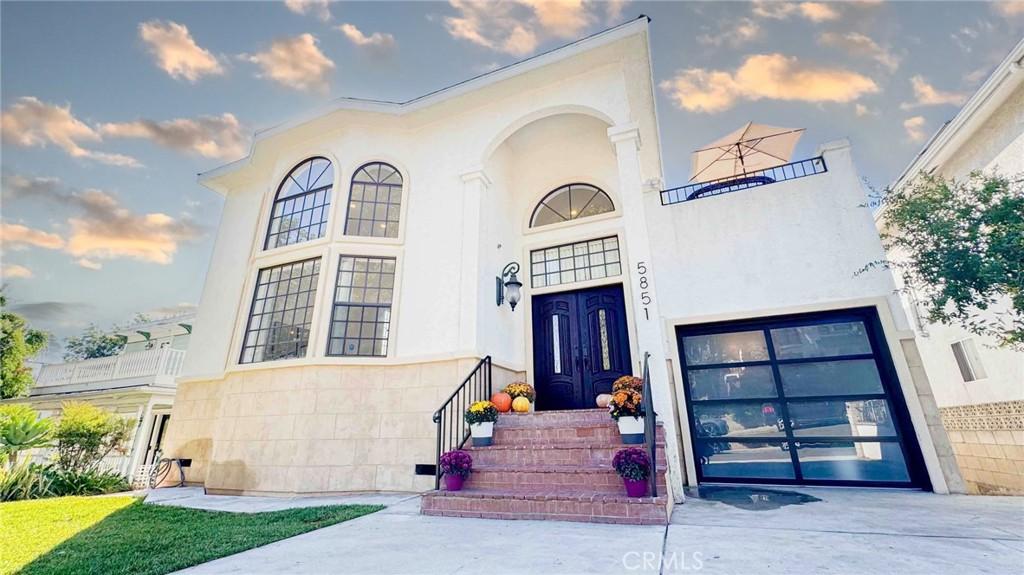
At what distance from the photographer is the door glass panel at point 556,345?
20.8 feet

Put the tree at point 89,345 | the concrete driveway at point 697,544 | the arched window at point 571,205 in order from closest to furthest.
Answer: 1. the concrete driveway at point 697,544
2. the arched window at point 571,205
3. the tree at point 89,345

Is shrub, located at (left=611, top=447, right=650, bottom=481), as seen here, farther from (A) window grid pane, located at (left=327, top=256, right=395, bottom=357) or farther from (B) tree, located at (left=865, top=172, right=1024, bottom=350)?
(A) window grid pane, located at (left=327, top=256, right=395, bottom=357)

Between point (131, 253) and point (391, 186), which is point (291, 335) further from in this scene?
point (131, 253)

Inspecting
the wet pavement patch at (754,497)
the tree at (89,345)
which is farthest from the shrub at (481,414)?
the tree at (89,345)

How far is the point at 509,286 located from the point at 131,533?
4935mm

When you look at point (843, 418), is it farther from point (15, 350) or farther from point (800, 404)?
point (15, 350)

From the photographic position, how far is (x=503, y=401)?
5.30 meters

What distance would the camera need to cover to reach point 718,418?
17.1 feet

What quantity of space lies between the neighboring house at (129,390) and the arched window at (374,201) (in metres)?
7.53

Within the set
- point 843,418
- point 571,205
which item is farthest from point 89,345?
point 843,418

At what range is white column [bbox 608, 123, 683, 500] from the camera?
4.10 m

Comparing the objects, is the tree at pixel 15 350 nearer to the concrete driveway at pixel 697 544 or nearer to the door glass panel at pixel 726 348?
the concrete driveway at pixel 697 544

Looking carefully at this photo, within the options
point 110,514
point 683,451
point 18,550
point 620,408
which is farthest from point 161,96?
point 683,451

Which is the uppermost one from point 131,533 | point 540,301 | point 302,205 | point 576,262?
point 302,205
